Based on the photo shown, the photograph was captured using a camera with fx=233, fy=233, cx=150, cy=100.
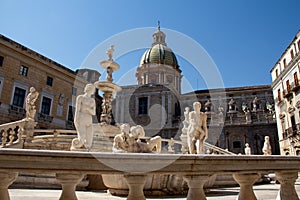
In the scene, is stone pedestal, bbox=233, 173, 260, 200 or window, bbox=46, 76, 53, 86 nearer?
stone pedestal, bbox=233, 173, 260, 200

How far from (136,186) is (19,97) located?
77.3ft

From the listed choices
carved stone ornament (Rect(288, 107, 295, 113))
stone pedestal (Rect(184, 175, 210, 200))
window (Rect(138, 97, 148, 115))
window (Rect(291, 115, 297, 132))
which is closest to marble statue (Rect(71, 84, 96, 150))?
stone pedestal (Rect(184, 175, 210, 200))

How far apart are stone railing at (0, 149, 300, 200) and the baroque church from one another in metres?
29.6

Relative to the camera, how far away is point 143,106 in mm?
38688

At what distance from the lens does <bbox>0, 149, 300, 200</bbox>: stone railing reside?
8.95ft

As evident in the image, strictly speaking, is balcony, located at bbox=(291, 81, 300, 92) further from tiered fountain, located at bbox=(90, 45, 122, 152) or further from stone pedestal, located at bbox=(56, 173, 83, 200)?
stone pedestal, located at bbox=(56, 173, 83, 200)

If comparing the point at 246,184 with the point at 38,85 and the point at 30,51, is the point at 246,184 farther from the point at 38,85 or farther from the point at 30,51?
the point at 30,51

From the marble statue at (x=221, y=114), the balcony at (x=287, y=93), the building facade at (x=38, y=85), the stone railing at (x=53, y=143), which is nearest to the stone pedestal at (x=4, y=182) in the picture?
the stone railing at (x=53, y=143)

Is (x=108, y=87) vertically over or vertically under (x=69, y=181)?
over

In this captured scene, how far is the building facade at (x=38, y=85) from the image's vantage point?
21.5 m

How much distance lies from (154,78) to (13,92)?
24.7m

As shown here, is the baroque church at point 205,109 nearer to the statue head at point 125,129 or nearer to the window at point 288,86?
the window at point 288,86

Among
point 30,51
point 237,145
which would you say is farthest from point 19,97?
point 237,145

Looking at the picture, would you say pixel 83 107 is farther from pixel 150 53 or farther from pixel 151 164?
pixel 150 53
